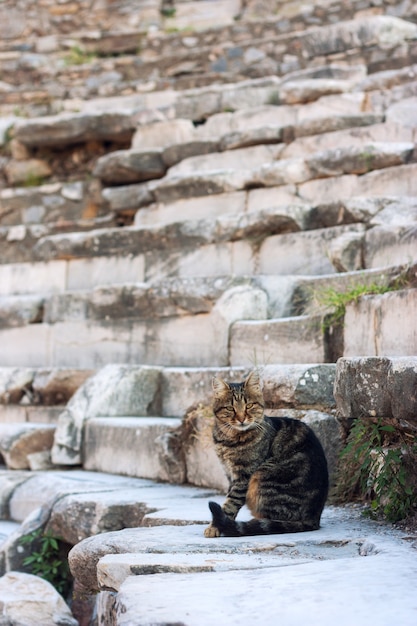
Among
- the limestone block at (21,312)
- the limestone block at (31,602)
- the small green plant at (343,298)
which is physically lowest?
the limestone block at (31,602)

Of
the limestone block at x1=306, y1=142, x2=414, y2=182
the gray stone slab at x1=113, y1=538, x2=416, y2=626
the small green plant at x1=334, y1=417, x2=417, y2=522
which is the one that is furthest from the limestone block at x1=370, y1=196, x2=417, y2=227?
the gray stone slab at x1=113, y1=538, x2=416, y2=626

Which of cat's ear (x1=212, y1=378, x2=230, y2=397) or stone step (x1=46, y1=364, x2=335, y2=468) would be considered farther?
stone step (x1=46, y1=364, x2=335, y2=468)

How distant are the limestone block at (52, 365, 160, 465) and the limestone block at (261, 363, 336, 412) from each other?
1569 mm

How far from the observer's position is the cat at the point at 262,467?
347cm

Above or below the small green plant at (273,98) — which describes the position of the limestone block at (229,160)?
below

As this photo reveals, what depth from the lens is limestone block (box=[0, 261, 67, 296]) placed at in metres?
8.11

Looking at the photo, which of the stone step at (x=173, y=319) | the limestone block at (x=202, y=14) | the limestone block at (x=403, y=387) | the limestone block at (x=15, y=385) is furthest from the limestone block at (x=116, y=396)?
the limestone block at (x=202, y=14)

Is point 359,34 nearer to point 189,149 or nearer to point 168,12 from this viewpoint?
point 189,149

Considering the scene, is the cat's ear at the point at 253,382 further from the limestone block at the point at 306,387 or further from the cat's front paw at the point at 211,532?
the cat's front paw at the point at 211,532

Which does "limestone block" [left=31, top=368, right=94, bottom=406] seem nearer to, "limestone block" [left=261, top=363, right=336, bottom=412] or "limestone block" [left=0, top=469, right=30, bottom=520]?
"limestone block" [left=0, top=469, right=30, bottom=520]

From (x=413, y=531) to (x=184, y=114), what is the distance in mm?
7274

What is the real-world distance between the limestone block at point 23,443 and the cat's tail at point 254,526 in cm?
267

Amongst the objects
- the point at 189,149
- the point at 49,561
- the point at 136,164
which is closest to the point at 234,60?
the point at 189,149

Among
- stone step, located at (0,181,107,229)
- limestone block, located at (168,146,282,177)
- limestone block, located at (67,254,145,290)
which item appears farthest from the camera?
stone step, located at (0,181,107,229)
